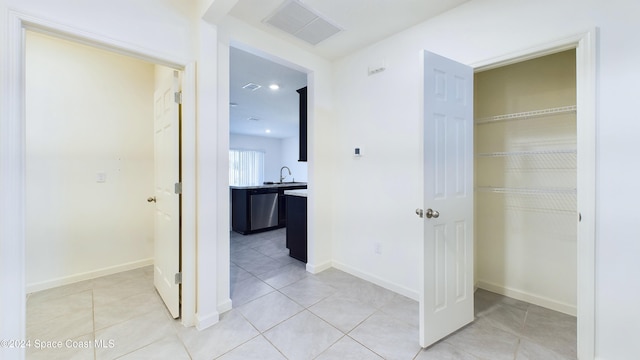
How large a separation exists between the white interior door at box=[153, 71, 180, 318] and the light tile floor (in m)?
0.22

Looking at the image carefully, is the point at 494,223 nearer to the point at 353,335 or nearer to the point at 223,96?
the point at 353,335

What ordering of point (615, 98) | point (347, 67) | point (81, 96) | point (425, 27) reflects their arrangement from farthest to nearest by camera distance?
point (347, 67)
point (81, 96)
point (425, 27)
point (615, 98)

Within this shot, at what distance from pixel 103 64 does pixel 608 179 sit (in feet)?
14.6

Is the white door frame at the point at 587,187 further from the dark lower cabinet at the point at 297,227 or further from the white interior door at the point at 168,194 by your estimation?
the white interior door at the point at 168,194

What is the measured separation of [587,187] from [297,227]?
108 inches

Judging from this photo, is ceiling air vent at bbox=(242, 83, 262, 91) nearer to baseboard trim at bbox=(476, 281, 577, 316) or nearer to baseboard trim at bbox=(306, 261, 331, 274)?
baseboard trim at bbox=(306, 261, 331, 274)

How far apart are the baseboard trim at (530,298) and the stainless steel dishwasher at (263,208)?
3.66m

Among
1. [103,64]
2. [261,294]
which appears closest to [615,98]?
[261,294]

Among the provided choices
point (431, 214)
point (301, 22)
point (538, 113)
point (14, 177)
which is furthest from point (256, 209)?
point (538, 113)

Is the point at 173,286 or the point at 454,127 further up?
the point at 454,127

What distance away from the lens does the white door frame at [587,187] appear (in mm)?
1492

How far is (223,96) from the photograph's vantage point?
2094 millimetres

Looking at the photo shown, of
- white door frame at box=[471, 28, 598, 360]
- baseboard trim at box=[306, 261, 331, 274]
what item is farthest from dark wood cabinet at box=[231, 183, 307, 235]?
white door frame at box=[471, 28, 598, 360]

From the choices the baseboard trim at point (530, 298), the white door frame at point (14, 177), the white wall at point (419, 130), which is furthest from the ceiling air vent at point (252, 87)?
the baseboard trim at point (530, 298)
